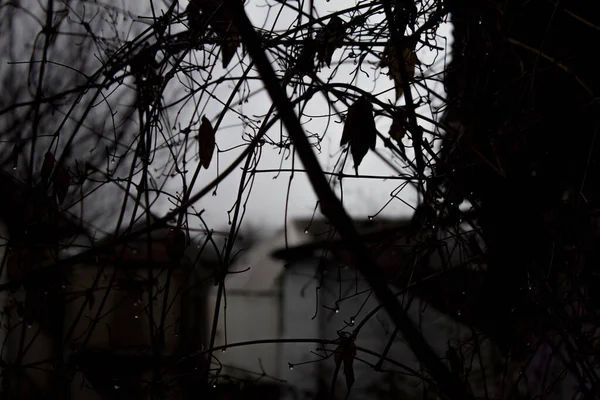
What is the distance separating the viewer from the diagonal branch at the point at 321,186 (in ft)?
1.85

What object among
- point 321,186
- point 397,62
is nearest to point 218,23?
point 397,62

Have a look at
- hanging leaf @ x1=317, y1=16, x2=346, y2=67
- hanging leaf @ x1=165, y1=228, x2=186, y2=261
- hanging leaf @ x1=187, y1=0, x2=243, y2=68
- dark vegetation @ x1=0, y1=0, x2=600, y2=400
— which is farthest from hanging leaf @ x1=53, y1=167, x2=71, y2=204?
hanging leaf @ x1=317, y1=16, x2=346, y2=67

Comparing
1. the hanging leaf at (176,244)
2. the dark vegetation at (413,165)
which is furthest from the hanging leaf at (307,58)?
the hanging leaf at (176,244)

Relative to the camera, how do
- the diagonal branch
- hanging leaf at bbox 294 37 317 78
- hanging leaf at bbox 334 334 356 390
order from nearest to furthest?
1. the diagonal branch
2. hanging leaf at bbox 334 334 356 390
3. hanging leaf at bbox 294 37 317 78

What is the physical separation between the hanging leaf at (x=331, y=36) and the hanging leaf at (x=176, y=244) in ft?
1.13

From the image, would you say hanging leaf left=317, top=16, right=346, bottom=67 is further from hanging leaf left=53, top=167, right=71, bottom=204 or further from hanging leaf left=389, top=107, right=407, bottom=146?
hanging leaf left=53, top=167, right=71, bottom=204

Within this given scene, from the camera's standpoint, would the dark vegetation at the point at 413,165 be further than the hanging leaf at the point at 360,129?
Yes

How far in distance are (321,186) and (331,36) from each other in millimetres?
465

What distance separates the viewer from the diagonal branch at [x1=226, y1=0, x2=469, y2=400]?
1.85 ft

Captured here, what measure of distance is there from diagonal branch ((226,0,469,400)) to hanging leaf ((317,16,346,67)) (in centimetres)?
35

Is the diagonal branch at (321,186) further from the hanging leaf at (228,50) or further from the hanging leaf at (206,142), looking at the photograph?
the hanging leaf at (228,50)

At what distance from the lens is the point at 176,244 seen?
96 cm

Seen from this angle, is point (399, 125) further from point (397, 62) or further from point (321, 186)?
point (321, 186)

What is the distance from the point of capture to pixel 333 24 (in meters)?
0.95
